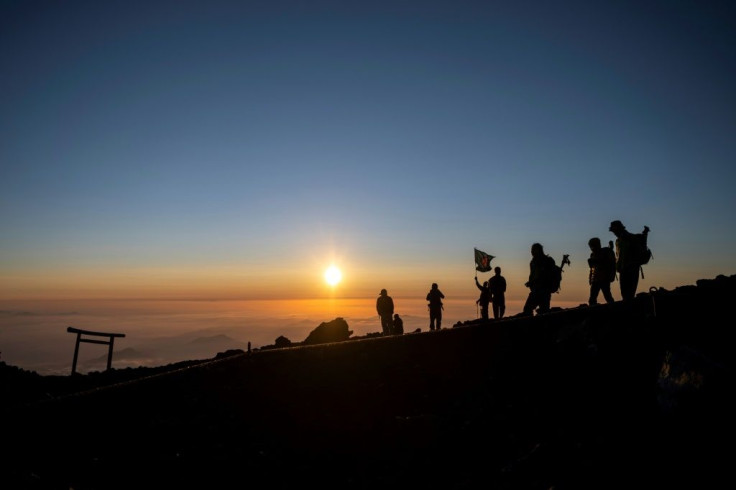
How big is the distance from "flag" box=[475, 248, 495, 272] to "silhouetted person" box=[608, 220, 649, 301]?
829 centimetres

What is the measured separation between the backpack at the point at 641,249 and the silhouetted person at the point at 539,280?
6.06 ft

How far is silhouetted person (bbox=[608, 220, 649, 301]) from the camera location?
875cm

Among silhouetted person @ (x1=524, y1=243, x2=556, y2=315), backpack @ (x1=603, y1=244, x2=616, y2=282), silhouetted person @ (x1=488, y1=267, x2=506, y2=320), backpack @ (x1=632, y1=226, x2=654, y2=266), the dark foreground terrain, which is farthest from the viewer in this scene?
silhouetted person @ (x1=488, y1=267, x2=506, y2=320)

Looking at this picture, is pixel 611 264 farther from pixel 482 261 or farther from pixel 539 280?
pixel 482 261

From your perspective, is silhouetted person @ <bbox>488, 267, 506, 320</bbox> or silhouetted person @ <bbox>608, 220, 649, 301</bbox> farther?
silhouetted person @ <bbox>488, 267, 506, 320</bbox>

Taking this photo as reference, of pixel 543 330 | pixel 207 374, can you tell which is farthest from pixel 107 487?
pixel 543 330

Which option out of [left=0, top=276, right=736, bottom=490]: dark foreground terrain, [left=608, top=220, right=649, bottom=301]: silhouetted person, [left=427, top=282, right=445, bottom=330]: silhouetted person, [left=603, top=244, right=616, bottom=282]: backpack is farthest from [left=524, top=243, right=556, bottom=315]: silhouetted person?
[left=427, top=282, right=445, bottom=330]: silhouetted person

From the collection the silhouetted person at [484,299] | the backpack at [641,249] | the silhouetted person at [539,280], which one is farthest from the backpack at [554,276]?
the silhouetted person at [484,299]

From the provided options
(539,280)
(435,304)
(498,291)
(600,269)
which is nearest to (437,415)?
(539,280)

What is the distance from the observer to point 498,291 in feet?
45.0

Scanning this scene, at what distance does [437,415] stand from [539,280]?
554 cm

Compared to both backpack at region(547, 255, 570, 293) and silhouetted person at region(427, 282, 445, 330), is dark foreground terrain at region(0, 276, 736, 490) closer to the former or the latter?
backpack at region(547, 255, 570, 293)

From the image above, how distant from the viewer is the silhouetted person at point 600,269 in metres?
9.54

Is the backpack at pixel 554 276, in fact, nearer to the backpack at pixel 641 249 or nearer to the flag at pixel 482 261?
the backpack at pixel 641 249
